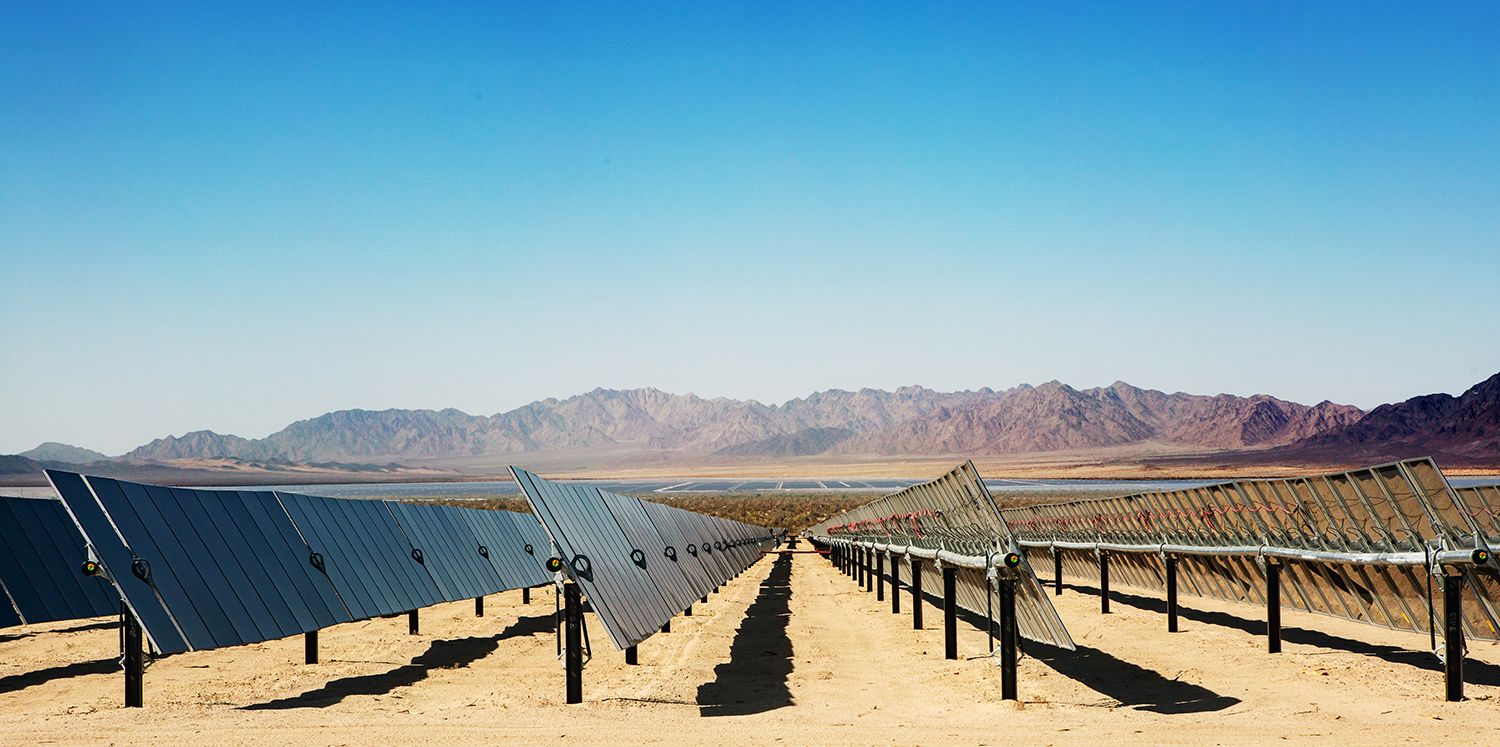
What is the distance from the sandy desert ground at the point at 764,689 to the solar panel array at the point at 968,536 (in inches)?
32.2

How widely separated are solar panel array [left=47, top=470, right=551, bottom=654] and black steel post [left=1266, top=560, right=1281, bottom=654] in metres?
11.0

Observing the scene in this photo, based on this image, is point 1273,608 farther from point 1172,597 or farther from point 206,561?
point 206,561

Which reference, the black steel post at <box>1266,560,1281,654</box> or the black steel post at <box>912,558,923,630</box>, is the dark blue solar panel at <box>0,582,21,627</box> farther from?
the black steel post at <box>1266,560,1281,654</box>

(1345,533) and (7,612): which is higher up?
(1345,533)

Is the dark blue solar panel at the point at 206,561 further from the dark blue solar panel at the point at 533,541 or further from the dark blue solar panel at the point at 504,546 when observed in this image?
the dark blue solar panel at the point at 533,541

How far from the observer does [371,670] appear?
61.0 feet

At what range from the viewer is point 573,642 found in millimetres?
14672

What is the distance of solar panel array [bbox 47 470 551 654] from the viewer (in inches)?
571

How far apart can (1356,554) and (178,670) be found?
1645cm

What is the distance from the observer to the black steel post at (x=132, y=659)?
46.3 ft

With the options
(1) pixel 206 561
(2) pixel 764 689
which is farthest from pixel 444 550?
(2) pixel 764 689

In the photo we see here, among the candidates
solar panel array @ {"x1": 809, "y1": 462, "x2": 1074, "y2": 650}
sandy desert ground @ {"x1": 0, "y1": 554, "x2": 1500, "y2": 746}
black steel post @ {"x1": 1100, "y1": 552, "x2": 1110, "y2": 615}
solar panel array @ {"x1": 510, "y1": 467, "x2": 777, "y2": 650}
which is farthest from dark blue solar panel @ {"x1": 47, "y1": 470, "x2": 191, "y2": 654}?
black steel post @ {"x1": 1100, "y1": 552, "x2": 1110, "y2": 615}

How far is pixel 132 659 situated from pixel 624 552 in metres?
7.24

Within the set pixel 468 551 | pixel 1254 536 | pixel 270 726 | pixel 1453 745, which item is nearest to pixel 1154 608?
pixel 1254 536
